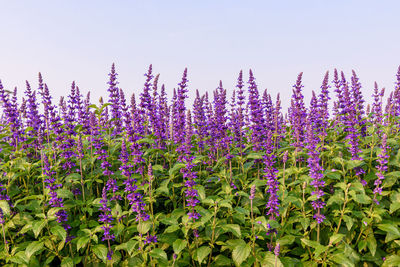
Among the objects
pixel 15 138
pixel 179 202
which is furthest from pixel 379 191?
pixel 15 138

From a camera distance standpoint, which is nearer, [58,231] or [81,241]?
[81,241]

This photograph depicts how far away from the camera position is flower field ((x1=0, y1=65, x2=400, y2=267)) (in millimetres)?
4906

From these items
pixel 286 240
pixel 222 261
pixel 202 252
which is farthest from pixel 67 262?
pixel 286 240

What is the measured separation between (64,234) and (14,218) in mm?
1458

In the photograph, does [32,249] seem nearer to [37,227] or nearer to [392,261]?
[37,227]

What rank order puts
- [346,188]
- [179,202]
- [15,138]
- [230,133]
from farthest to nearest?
[230,133], [15,138], [179,202], [346,188]

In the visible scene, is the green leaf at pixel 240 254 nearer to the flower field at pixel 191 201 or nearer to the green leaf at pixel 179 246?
the flower field at pixel 191 201

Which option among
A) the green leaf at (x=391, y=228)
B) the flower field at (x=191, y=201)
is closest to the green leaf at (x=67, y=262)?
the flower field at (x=191, y=201)

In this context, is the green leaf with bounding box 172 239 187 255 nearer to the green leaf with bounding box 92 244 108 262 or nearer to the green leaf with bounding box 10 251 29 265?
the green leaf with bounding box 92 244 108 262

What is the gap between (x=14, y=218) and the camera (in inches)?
217

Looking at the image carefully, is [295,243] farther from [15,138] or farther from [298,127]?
[15,138]

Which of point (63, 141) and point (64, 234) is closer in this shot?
point (64, 234)

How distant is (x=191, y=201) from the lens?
16.3 ft

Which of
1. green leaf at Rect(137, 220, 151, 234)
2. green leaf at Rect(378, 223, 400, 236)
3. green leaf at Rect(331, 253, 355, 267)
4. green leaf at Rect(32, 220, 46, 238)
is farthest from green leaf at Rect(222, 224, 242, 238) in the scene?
green leaf at Rect(32, 220, 46, 238)
